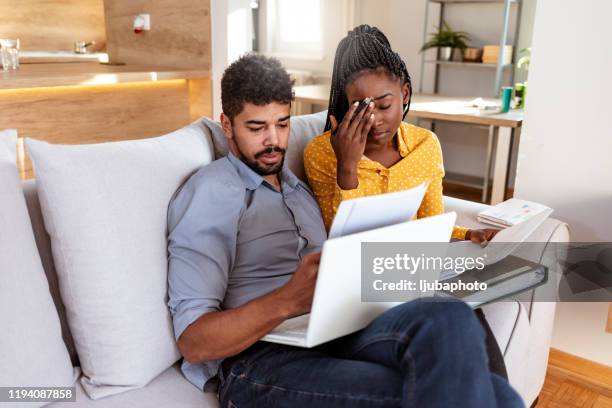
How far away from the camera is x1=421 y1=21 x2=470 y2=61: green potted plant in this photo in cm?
429

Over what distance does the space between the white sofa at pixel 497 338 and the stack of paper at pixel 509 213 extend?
0.04 metres

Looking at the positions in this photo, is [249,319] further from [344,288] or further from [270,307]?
[344,288]

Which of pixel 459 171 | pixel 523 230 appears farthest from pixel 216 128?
pixel 459 171

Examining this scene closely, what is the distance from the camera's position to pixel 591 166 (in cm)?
178

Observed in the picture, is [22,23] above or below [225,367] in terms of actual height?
above

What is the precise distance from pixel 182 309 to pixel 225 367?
15 cm

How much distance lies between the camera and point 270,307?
1.01 metres

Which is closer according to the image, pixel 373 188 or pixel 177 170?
pixel 177 170

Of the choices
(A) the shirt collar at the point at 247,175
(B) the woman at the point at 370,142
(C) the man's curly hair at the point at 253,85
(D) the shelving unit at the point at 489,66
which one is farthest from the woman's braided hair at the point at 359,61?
(D) the shelving unit at the point at 489,66

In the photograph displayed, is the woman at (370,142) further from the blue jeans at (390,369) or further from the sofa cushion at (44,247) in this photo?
the sofa cushion at (44,247)

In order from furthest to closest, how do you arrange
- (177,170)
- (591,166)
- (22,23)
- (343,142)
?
(22,23) → (591,166) → (343,142) → (177,170)

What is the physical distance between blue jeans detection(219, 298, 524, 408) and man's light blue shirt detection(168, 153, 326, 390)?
0.44ft

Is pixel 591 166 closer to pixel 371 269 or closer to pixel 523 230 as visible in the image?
pixel 523 230

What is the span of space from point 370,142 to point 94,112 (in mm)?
2035
